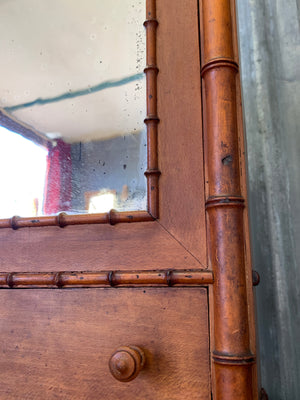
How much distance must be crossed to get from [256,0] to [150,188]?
78 cm

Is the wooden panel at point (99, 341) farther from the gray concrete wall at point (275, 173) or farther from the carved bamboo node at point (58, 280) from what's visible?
the gray concrete wall at point (275, 173)

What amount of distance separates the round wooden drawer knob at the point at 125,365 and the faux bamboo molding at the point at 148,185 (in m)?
0.21

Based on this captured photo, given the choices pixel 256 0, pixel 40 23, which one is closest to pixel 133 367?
pixel 40 23

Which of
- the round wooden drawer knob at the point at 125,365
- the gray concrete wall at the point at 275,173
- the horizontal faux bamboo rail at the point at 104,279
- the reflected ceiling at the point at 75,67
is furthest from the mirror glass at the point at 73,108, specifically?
the gray concrete wall at the point at 275,173

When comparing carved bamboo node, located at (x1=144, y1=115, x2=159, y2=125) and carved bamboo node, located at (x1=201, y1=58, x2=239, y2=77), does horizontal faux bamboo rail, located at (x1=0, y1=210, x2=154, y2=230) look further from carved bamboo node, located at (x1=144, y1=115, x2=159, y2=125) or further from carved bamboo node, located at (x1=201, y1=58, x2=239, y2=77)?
carved bamboo node, located at (x1=201, y1=58, x2=239, y2=77)

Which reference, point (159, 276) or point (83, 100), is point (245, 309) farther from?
point (83, 100)

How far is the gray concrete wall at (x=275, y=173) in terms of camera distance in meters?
0.83

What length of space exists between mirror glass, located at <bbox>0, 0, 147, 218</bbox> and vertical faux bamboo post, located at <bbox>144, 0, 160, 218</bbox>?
0.02 m

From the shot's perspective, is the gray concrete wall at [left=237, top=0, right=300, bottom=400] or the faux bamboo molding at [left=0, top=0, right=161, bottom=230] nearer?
the faux bamboo molding at [left=0, top=0, right=161, bottom=230]

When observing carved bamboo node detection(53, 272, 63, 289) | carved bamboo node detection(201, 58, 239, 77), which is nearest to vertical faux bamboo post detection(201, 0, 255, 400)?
carved bamboo node detection(201, 58, 239, 77)

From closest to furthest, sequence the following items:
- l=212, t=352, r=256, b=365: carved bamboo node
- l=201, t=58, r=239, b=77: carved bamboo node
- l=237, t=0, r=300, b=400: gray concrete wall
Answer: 1. l=212, t=352, r=256, b=365: carved bamboo node
2. l=201, t=58, r=239, b=77: carved bamboo node
3. l=237, t=0, r=300, b=400: gray concrete wall

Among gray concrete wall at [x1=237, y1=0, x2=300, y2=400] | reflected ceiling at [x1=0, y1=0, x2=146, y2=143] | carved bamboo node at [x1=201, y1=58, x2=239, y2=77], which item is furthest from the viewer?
gray concrete wall at [x1=237, y1=0, x2=300, y2=400]

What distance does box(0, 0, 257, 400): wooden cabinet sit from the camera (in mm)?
515

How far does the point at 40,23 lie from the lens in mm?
793
